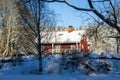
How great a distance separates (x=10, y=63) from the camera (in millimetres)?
27469

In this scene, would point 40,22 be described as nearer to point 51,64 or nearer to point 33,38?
point 33,38

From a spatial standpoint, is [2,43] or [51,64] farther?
[2,43]

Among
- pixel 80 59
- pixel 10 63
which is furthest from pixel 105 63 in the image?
pixel 10 63

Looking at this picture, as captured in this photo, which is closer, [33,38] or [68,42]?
[33,38]

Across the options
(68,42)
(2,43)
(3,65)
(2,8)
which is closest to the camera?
(3,65)

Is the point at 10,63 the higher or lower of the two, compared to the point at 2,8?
lower

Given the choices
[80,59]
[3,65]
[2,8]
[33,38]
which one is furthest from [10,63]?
[2,8]

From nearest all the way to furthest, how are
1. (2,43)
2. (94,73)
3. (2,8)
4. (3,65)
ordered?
(94,73) → (3,65) → (2,8) → (2,43)

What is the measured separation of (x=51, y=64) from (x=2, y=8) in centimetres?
2459

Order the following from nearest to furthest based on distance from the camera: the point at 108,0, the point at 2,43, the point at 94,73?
1. the point at 108,0
2. the point at 94,73
3. the point at 2,43

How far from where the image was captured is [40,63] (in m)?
24.3

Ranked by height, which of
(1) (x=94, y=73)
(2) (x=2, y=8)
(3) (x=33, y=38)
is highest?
(2) (x=2, y=8)

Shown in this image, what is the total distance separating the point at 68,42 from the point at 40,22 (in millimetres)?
44191

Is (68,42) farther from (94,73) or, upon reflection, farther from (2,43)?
(94,73)
